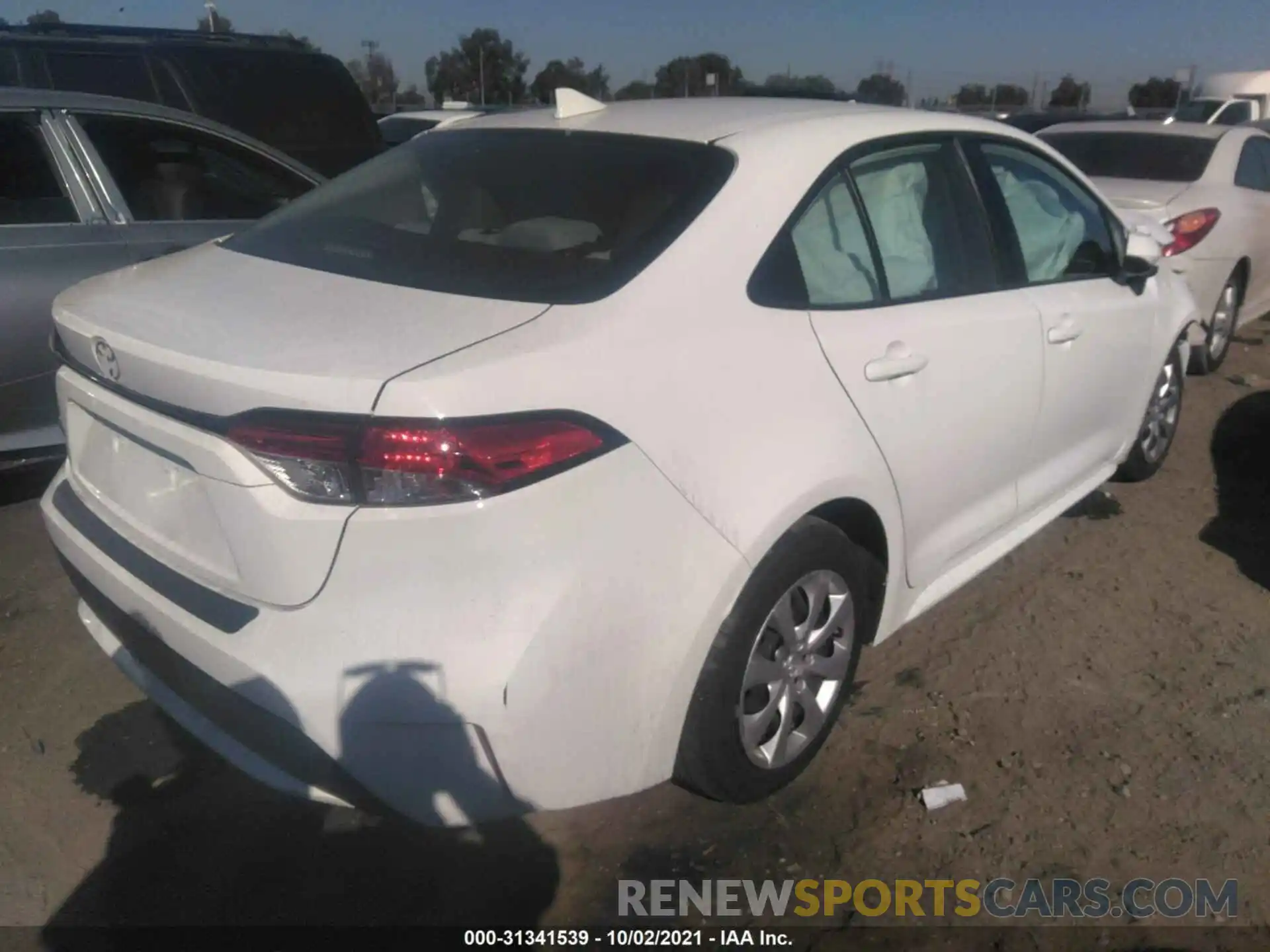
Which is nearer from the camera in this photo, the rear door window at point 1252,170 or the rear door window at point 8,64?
the rear door window at point 8,64

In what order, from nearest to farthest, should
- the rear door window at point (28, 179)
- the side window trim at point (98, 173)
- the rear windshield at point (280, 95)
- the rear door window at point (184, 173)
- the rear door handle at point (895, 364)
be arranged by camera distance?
1. the rear door handle at point (895, 364)
2. the rear door window at point (28, 179)
3. the side window trim at point (98, 173)
4. the rear door window at point (184, 173)
5. the rear windshield at point (280, 95)

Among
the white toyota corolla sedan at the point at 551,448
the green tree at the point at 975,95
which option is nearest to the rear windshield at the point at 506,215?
the white toyota corolla sedan at the point at 551,448

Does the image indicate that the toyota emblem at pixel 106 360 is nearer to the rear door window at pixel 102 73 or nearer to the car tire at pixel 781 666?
the car tire at pixel 781 666

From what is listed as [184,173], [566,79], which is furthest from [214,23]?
[184,173]

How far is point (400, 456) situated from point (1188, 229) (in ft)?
18.9

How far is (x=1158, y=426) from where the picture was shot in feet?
15.9

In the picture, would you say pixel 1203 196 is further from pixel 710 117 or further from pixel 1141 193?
pixel 710 117

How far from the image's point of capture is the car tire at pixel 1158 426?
469cm

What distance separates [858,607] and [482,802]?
1.20 meters

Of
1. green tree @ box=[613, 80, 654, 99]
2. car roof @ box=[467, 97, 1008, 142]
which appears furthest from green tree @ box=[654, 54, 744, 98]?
car roof @ box=[467, 97, 1008, 142]

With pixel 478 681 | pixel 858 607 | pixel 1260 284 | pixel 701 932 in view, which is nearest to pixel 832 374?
pixel 858 607

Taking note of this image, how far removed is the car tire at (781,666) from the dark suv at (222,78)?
571 cm

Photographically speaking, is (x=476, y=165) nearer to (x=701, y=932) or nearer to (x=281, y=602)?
(x=281, y=602)

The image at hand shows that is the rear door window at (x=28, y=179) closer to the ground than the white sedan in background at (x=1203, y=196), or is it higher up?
higher up
